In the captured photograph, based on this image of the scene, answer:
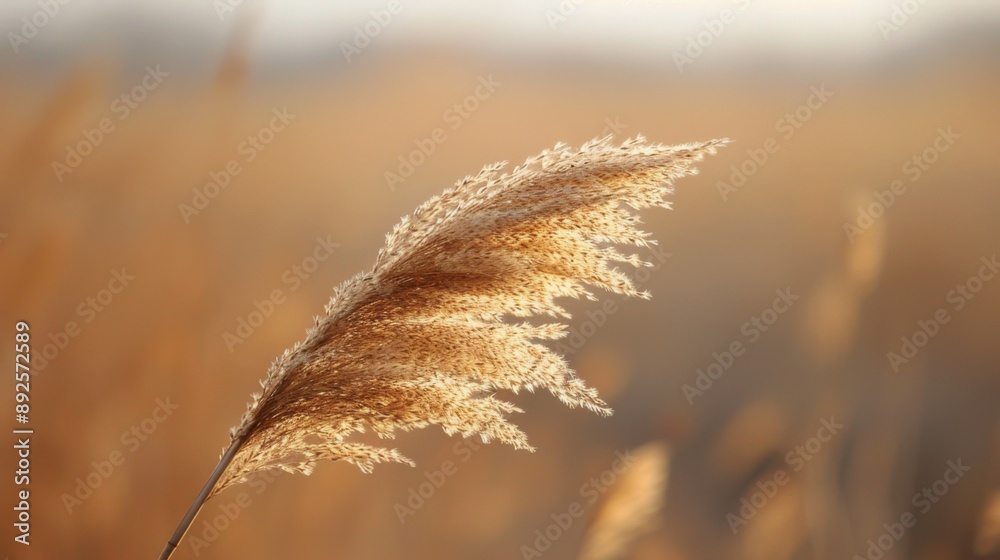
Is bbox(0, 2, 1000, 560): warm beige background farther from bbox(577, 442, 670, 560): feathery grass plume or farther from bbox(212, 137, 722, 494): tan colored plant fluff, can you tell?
bbox(212, 137, 722, 494): tan colored plant fluff

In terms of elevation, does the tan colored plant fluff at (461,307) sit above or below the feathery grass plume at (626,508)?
above

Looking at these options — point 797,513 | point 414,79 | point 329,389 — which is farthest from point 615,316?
point 329,389

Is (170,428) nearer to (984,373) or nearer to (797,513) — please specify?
(797,513)

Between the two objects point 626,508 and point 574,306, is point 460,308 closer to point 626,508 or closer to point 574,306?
point 626,508

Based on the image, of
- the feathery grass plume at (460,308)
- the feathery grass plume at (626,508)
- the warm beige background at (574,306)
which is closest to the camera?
the feathery grass plume at (460,308)

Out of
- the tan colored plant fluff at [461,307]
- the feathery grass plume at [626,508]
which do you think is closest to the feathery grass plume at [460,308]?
the tan colored plant fluff at [461,307]

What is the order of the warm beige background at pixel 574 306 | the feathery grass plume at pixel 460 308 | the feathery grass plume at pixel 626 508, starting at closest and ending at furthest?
the feathery grass plume at pixel 460 308 < the feathery grass plume at pixel 626 508 < the warm beige background at pixel 574 306

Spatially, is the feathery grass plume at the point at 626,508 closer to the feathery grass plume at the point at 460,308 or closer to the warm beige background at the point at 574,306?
the warm beige background at the point at 574,306
